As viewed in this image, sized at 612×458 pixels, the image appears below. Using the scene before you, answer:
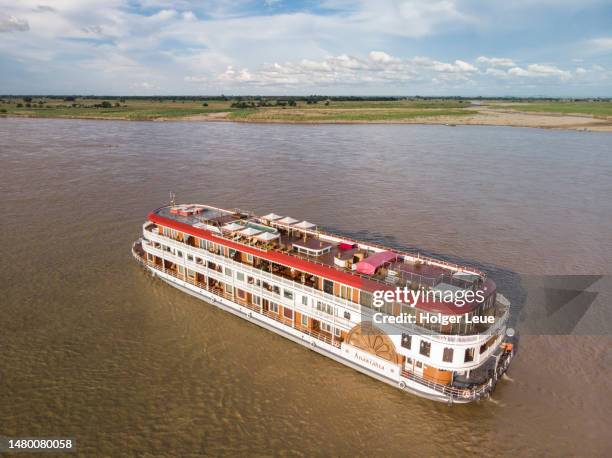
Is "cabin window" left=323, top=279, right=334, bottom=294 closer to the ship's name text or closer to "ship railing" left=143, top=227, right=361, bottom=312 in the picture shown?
"ship railing" left=143, top=227, right=361, bottom=312

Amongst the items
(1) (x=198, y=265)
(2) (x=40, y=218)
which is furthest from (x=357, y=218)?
(2) (x=40, y=218)

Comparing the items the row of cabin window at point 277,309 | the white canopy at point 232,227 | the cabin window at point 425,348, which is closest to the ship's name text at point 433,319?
the cabin window at point 425,348

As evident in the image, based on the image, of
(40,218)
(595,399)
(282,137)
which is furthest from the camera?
(282,137)

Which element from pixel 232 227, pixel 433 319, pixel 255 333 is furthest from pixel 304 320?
pixel 232 227

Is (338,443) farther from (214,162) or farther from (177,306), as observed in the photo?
(214,162)

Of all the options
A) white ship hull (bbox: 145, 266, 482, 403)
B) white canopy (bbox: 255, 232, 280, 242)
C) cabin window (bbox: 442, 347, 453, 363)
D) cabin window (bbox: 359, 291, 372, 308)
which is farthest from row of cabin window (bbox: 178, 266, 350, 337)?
cabin window (bbox: 442, 347, 453, 363)

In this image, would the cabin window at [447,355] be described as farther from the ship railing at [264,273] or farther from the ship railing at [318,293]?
the ship railing at [264,273]

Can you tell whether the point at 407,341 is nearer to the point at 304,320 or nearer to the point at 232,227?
the point at 304,320
